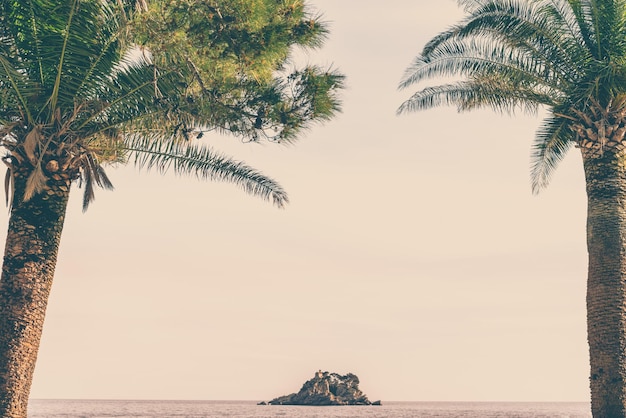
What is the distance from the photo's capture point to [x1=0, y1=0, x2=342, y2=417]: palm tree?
1559 centimetres

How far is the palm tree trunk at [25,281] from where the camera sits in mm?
15492

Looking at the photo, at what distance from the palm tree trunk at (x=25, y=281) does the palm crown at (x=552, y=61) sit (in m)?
10.9

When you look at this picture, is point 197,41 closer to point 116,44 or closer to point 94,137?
point 116,44

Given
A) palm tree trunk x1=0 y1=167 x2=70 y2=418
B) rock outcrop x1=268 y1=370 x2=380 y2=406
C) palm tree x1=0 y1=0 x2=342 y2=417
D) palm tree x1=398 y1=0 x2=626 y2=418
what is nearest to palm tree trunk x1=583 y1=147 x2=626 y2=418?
palm tree x1=398 y1=0 x2=626 y2=418

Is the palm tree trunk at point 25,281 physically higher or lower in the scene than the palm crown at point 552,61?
lower

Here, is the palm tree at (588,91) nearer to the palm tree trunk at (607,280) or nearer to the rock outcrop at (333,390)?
the palm tree trunk at (607,280)

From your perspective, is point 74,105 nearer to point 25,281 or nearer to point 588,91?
point 25,281

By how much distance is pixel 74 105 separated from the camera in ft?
53.5

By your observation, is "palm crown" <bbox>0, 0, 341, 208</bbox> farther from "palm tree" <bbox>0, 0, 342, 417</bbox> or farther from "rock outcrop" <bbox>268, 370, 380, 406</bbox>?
"rock outcrop" <bbox>268, 370, 380, 406</bbox>

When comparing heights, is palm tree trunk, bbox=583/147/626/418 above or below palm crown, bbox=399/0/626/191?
below

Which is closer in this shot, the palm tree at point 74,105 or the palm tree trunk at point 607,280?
the palm tree at point 74,105

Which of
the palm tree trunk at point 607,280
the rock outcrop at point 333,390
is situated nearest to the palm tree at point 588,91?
the palm tree trunk at point 607,280

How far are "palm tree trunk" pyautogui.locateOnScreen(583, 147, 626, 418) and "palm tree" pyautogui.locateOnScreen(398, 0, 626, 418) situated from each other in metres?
0.02

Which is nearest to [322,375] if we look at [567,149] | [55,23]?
[567,149]
